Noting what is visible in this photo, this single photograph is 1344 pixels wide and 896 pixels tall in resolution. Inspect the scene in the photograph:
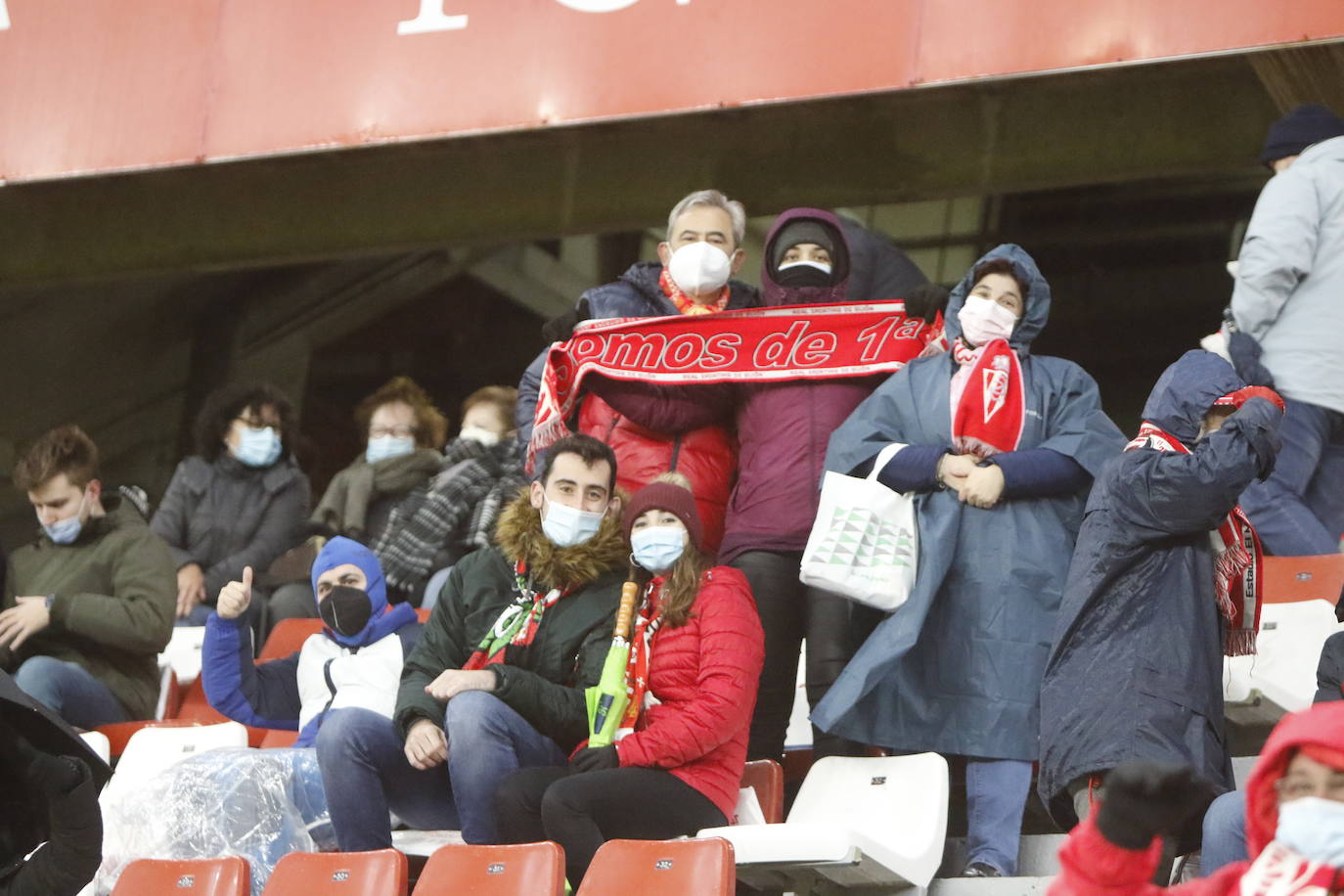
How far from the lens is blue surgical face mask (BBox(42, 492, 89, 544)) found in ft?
17.9

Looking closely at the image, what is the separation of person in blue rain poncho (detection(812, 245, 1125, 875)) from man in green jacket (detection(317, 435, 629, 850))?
21.4 inches

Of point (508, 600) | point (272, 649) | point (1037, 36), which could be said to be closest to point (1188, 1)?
point (1037, 36)

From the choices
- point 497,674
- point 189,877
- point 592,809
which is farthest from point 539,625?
point 189,877

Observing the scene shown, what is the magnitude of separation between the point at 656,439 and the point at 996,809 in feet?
4.62

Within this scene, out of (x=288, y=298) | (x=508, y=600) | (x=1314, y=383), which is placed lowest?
(x=508, y=600)

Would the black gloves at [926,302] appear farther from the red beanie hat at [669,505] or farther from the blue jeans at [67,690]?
the blue jeans at [67,690]

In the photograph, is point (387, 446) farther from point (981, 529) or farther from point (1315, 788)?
point (1315, 788)

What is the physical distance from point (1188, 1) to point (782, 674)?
8.63 ft

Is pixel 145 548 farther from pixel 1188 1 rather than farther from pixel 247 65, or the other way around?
pixel 1188 1

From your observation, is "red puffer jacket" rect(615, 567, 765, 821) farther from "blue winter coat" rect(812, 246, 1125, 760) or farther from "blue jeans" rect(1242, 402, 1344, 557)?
"blue jeans" rect(1242, 402, 1344, 557)

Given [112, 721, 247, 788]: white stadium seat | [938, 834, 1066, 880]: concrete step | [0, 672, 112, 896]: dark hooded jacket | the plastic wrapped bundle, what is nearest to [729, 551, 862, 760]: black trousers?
[938, 834, 1066, 880]: concrete step

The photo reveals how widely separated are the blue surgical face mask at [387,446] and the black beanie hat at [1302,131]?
3.02 m

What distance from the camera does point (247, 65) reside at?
6855 millimetres

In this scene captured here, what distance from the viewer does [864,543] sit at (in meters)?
4.03
